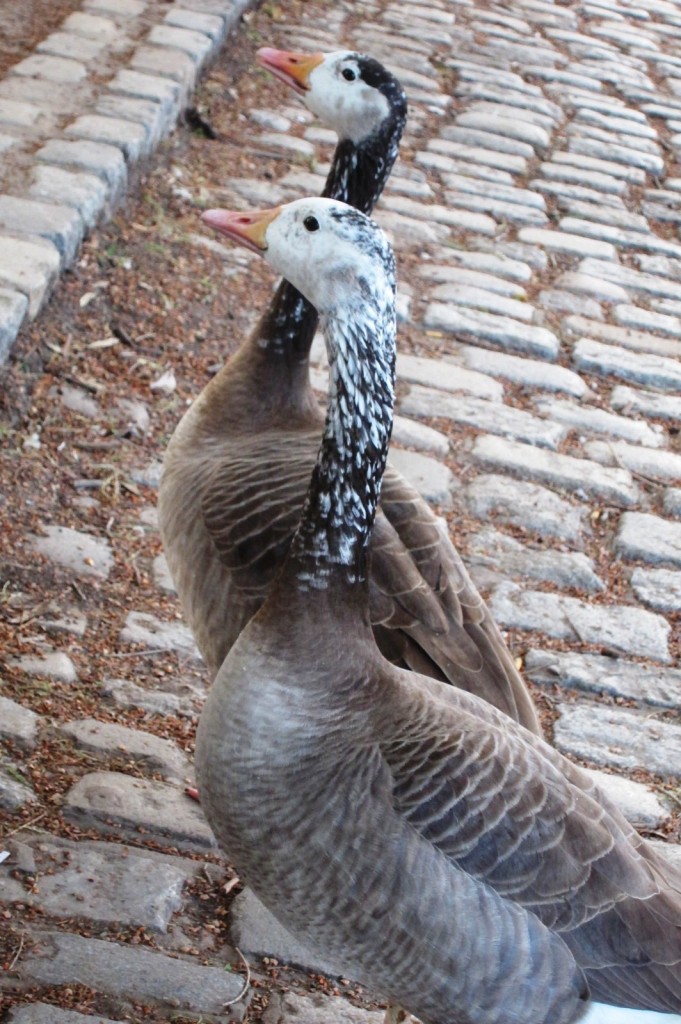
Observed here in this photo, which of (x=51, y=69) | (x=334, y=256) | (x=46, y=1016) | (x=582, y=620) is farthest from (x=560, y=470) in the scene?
(x=51, y=69)

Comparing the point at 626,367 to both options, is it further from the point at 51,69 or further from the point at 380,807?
the point at 380,807

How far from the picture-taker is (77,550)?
4.16 meters

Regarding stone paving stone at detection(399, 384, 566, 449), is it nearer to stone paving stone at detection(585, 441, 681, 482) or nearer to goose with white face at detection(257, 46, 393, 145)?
stone paving stone at detection(585, 441, 681, 482)

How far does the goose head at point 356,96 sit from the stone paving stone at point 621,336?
1952mm

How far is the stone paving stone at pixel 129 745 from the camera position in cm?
349

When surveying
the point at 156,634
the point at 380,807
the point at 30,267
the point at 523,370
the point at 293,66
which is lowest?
the point at 156,634

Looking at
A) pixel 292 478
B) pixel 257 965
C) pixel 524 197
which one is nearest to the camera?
pixel 257 965

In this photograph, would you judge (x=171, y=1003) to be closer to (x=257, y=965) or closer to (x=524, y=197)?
(x=257, y=965)

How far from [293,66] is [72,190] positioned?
1.36m

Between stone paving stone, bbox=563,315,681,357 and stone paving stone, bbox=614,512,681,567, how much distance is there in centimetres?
119

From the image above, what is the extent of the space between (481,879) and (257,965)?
0.67 metres

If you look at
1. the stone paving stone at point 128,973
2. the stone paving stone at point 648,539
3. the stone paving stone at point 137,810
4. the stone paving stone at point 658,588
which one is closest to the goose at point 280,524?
the stone paving stone at point 137,810

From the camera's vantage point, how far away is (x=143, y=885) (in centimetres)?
311

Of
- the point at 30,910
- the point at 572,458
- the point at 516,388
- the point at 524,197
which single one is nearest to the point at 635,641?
the point at 572,458
